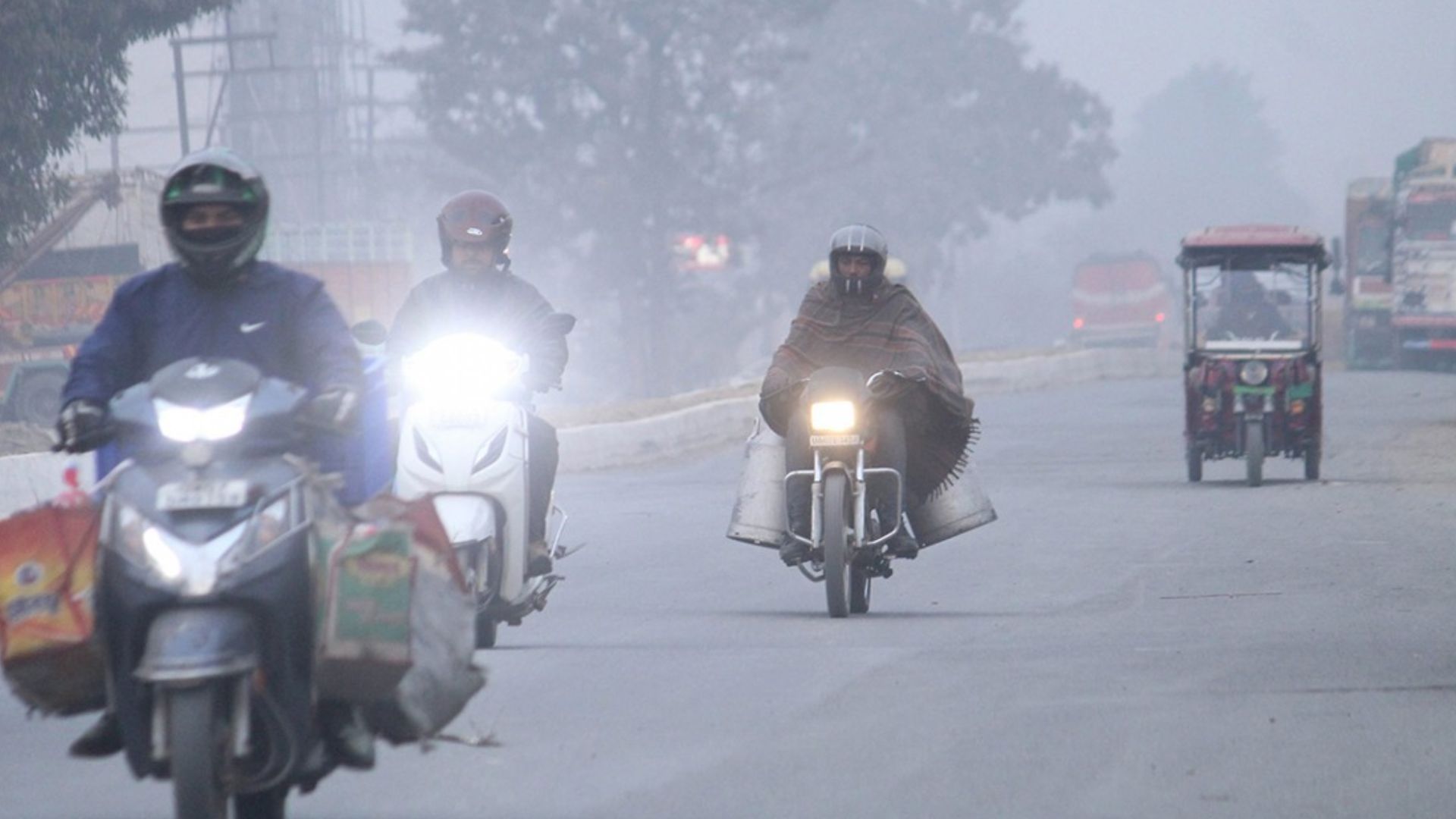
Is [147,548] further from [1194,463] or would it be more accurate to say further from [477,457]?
[1194,463]

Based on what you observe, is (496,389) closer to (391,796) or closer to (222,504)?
(391,796)

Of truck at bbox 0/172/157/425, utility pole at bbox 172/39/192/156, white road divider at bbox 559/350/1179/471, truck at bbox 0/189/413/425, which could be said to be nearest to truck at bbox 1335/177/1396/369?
white road divider at bbox 559/350/1179/471

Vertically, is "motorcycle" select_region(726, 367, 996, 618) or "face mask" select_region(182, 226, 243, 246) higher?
"face mask" select_region(182, 226, 243, 246)

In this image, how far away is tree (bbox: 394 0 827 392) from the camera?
60875 mm

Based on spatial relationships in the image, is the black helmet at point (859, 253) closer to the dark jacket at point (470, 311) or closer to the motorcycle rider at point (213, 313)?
the dark jacket at point (470, 311)

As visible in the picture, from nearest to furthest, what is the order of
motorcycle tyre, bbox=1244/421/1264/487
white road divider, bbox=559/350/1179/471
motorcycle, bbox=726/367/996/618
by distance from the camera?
motorcycle, bbox=726/367/996/618
motorcycle tyre, bbox=1244/421/1264/487
white road divider, bbox=559/350/1179/471

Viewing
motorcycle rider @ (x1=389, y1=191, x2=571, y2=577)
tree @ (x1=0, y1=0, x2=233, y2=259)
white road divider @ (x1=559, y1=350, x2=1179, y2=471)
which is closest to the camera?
motorcycle rider @ (x1=389, y1=191, x2=571, y2=577)

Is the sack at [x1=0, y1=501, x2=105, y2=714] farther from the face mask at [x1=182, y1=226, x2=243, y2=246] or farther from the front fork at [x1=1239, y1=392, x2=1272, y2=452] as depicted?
the front fork at [x1=1239, y1=392, x2=1272, y2=452]

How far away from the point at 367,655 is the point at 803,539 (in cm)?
573

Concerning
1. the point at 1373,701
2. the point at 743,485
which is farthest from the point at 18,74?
the point at 1373,701

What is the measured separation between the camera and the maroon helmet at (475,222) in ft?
Result: 32.1

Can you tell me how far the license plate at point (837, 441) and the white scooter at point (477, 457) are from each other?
1.79m

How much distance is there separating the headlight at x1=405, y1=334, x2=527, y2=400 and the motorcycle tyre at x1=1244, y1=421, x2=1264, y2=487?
10.6 metres

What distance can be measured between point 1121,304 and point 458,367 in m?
60.4
